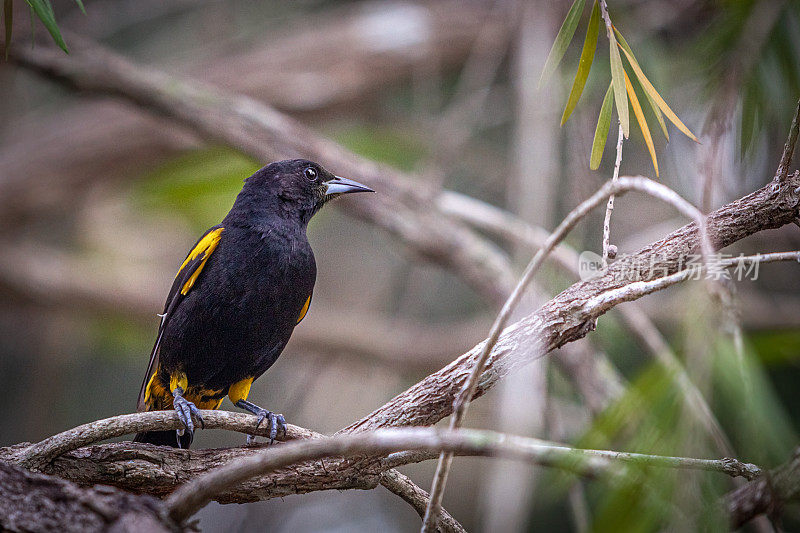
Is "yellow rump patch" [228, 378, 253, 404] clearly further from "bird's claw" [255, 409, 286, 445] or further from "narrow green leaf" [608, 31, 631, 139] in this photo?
"narrow green leaf" [608, 31, 631, 139]

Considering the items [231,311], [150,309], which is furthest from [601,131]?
[150,309]

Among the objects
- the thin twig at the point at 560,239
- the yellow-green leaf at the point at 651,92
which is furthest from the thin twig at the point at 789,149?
the thin twig at the point at 560,239

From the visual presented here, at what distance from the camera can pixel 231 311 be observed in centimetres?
304

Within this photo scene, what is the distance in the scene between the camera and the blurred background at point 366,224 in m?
3.29

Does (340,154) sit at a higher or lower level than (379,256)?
lower

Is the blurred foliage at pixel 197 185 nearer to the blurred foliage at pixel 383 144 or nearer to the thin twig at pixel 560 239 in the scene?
the blurred foliage at pixel 383 144

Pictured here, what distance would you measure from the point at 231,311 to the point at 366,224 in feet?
12.1

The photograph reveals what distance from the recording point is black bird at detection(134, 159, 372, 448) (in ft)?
10.0

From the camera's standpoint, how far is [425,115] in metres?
6.40

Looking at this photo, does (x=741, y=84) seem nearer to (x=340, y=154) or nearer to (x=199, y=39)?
(x=340, y=154)

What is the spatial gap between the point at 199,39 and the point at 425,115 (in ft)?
9.72

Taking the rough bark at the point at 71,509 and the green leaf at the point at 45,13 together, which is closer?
the rough bark at the point at 71,509

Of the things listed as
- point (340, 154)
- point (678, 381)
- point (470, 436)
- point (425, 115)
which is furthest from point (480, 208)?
point (470, 436)

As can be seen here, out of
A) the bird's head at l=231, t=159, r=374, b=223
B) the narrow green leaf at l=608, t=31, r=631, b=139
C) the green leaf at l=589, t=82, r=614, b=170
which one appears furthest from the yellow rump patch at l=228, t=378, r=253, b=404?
the narrow green leaf at l=608, t=31, r=631, b=139
